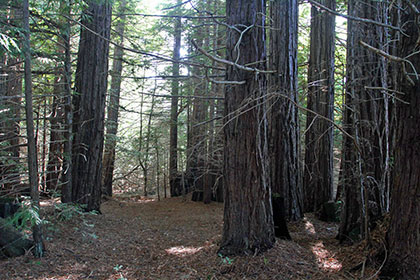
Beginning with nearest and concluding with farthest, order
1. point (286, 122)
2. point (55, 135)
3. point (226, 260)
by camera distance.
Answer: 1. point (226, 260)
2. point (286, 122)
3. point (55, 135)

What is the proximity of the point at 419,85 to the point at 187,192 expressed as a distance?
12.7 m

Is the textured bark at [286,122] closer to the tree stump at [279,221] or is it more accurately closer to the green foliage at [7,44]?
the tree stump at [279,221]

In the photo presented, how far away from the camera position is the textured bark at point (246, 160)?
4824mm

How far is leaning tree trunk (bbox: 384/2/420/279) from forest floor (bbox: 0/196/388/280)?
452mm

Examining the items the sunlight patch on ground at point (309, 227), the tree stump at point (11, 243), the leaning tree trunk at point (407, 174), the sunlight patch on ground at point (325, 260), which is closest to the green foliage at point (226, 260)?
the sunlight patch on ground at point (325, 260)

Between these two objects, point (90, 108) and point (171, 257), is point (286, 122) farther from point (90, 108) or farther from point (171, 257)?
point (90, 108)

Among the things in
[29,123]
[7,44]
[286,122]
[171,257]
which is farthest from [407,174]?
[29,123]

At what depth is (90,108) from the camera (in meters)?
8.48

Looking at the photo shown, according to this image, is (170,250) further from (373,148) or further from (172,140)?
(172,140)

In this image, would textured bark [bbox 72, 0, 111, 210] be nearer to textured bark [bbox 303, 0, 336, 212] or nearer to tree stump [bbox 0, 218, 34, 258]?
tree stump [bbox 0, 218, 34, 258]

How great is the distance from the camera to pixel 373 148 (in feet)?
17.3

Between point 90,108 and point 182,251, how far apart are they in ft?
15.2

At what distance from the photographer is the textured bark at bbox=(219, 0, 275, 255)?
15.8ft

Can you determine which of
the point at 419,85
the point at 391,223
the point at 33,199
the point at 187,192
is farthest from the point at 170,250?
the point at 187,192
